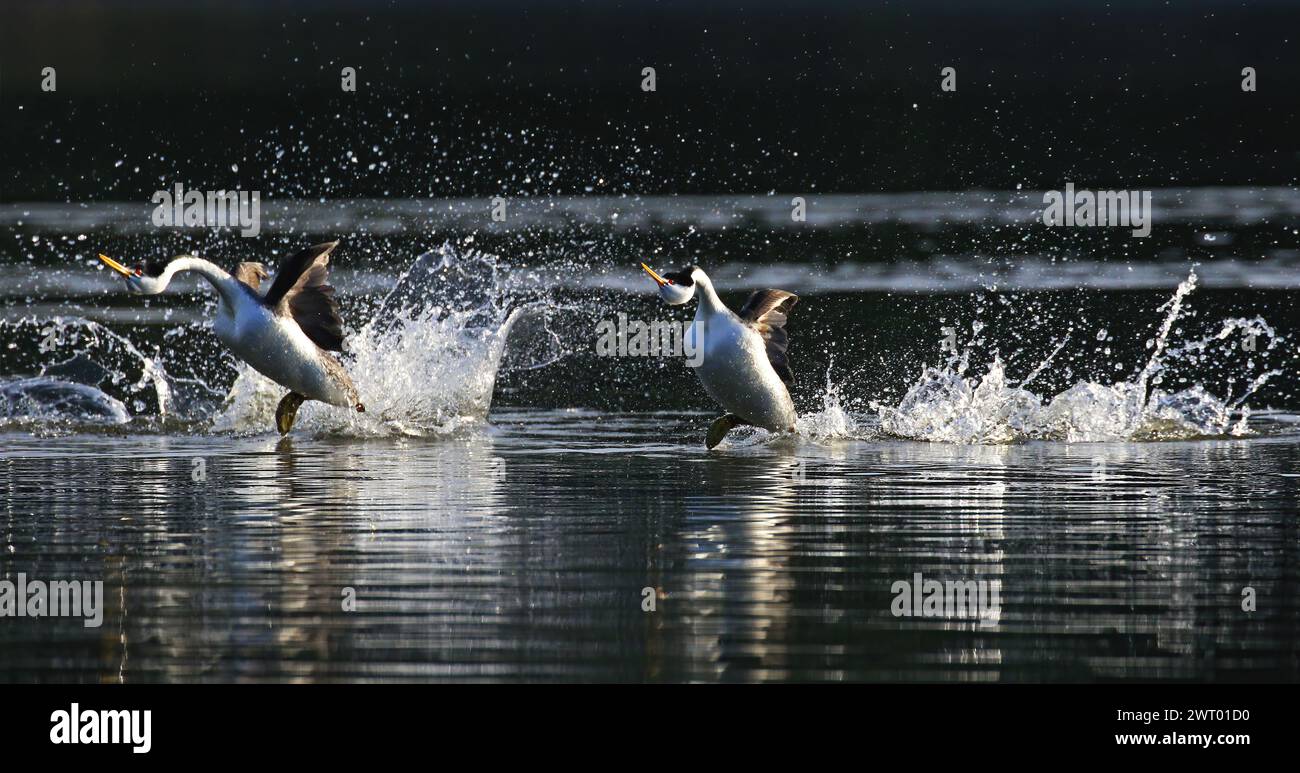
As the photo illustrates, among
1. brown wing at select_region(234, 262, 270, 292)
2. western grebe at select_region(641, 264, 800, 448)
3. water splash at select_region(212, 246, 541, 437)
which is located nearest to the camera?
western grebe at select_region(641, 264, 800, 448)

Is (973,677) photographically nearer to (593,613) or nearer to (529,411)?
(593,613)

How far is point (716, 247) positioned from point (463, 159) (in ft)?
123

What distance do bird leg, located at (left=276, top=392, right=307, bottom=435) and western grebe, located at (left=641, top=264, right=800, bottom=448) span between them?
332 centimetres

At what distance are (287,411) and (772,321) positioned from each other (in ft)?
13.1

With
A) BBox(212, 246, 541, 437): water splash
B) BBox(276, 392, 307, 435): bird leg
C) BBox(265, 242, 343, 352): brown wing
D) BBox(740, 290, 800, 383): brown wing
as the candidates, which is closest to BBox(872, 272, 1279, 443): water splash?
BBox(740, 290, 800, 383): brown wing

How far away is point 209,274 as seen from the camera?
15766 mm

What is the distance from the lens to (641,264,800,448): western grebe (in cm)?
1505

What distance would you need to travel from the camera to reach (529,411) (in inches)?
718

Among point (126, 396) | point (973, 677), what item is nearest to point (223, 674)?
point (973, 677)

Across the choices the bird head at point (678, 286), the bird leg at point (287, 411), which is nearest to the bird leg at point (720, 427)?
the bird head at point (678, 286)

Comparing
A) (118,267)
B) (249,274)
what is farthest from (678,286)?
(118,267)

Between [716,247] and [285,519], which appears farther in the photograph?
[716,247]

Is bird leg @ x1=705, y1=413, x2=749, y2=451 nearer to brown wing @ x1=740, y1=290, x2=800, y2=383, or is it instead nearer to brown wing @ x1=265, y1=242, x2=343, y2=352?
brown wing @ x1=740, y1=290, x2=800, y2=383

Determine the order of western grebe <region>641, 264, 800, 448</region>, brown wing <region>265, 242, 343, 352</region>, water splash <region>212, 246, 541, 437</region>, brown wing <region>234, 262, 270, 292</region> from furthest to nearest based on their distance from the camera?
water splash <region>212, 246, 541, 437</region> < brown wing <region>234, 262, 270, 292</region> < brown wing <region>265, 242, 343, 352</region> < western grebe <region>641, 264, 800, 448</region>
